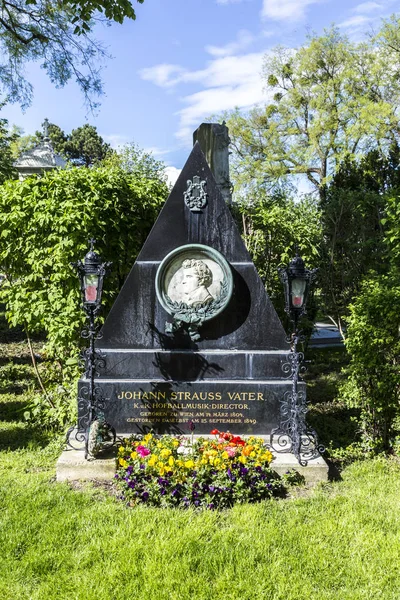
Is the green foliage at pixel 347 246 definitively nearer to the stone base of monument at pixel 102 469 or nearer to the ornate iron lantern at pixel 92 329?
the stone base of monument at pixel 102 469

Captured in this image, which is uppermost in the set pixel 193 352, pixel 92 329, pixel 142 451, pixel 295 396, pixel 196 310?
Answer: pixel 196 310

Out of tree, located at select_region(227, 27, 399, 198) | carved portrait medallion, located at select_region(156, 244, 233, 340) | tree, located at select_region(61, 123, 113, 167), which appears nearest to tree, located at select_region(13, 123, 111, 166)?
tree, located at select_region(61, 123, 113, 167)

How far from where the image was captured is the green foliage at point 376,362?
5863 mm

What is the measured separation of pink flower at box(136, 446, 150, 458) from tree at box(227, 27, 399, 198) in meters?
20.6

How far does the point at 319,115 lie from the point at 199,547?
25.9 m

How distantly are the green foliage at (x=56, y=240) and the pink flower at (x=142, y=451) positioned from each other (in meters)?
2.31

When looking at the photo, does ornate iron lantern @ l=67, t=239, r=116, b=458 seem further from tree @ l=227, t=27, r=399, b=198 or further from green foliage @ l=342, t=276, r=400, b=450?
tree @ l=227, t=27, r=399, b=198

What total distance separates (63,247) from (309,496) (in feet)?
14.4

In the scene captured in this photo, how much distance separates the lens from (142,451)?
16.0 ft

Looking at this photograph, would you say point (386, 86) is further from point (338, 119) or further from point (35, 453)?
point (35, 453)

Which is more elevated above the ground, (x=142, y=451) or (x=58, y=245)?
(x=58, y=245)

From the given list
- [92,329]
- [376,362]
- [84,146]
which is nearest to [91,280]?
[92,329]

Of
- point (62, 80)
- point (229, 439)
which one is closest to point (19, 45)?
point (62, 80)

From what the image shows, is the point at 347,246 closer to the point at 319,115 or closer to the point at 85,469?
the point at 85,469
